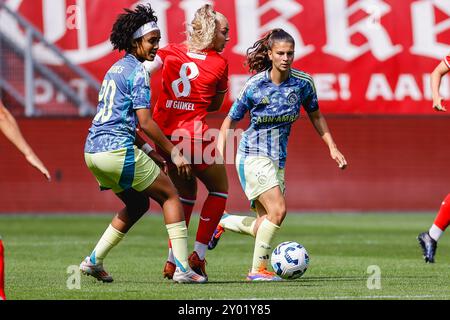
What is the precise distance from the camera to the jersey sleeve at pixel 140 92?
28.2 ft

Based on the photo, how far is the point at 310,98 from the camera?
9.92m

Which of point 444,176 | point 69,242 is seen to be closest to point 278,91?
point 69,242

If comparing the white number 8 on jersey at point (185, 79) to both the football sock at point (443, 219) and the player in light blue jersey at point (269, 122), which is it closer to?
the player in light blue jersey at point (269, 122)

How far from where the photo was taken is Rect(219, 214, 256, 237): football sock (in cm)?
1042

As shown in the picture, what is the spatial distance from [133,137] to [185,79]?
108 cm

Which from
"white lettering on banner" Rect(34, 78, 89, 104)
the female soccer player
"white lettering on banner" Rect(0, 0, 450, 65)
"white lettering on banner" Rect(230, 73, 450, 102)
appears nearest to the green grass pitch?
the female soccer player

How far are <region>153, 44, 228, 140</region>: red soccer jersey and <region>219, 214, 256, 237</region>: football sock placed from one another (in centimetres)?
124

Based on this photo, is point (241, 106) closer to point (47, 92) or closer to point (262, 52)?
point (262, 52)

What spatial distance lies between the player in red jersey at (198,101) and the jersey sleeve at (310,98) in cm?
79
